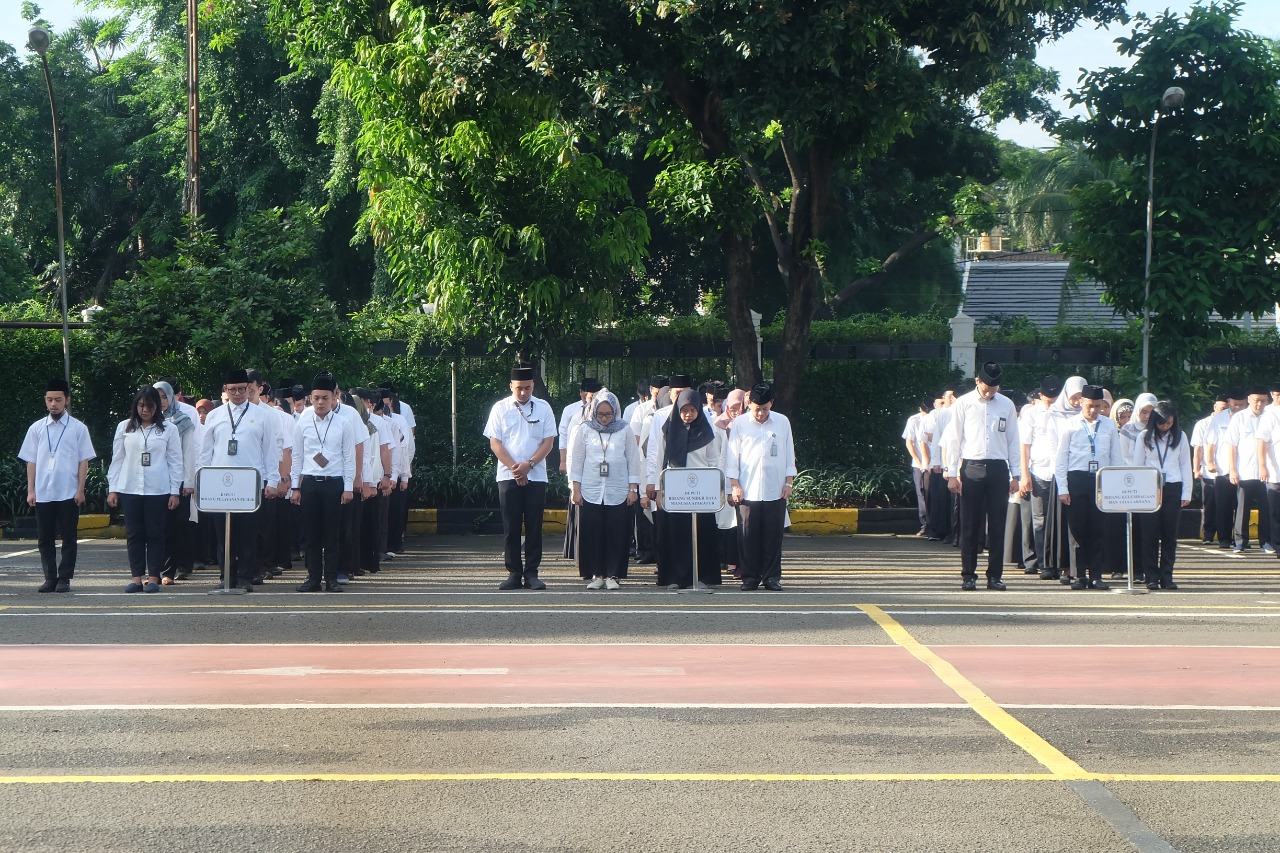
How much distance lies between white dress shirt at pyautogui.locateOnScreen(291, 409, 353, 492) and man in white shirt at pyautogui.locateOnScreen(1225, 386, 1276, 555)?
11006 millimetres

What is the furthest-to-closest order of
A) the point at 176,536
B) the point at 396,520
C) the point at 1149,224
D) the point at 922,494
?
the point at 1149,224 → the point at 922,494 → the point at 396,520 → the point at 176,536

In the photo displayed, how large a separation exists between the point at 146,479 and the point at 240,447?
903 mm

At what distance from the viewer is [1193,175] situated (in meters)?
22.4

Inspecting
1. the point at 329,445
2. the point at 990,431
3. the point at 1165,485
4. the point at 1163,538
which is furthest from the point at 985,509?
the point at 329,445

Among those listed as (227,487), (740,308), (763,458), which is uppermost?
(740,308)

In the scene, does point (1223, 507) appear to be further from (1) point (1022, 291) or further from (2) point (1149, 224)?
(1) point (1022, 291)

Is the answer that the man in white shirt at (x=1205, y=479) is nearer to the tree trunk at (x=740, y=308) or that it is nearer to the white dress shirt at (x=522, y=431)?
the tree trunk at (x=740, y=308)

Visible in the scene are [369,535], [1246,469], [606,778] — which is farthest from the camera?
[1246,469]

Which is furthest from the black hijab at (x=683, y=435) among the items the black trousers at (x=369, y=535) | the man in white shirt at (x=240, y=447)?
the man in white shirt at (x=240, y=447)

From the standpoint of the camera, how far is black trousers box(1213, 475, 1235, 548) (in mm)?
19875

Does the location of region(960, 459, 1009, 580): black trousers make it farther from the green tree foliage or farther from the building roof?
the building roof

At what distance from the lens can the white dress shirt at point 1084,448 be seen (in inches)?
586

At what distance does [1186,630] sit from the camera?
38.8 feet

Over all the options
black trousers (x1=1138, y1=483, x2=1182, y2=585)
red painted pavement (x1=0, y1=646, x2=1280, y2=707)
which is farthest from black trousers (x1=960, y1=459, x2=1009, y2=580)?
red painted pavement (x1=0, y1=646, x2=1280, y2=707)
